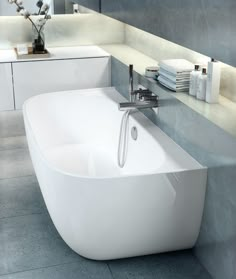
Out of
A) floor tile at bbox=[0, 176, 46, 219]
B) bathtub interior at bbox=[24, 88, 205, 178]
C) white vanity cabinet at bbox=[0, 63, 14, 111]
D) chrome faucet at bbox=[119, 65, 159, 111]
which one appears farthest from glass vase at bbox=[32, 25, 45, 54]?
chrome faucet at bbox=[119, 65, 159, 111]

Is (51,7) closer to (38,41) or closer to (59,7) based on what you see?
(59,7)

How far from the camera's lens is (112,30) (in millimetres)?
4727

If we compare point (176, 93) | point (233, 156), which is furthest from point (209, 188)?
point (176, 93)

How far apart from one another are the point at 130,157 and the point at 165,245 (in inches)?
34.3

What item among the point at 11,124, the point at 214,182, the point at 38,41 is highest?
the point at 38,41

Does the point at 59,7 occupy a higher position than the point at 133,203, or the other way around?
the point at 59,7

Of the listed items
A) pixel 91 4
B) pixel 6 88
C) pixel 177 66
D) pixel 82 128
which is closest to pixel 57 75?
pixel 6 88

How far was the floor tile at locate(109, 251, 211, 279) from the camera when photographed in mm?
2656

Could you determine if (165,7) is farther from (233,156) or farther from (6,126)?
(6,126)

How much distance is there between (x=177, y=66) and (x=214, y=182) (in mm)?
855

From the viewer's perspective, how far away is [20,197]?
11.5 feet

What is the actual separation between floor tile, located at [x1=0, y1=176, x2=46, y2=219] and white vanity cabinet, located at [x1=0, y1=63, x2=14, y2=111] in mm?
739

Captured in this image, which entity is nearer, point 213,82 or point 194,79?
point 213,82

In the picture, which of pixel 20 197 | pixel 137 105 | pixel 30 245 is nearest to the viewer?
pixel 30 245
